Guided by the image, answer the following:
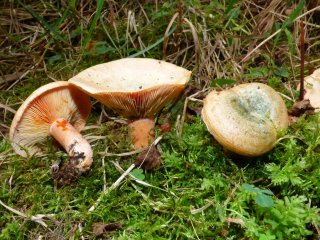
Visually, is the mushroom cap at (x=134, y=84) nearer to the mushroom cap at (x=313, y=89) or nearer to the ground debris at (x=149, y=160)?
the ground debris at (x=149, y=160)

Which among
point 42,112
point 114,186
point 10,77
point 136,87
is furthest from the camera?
point 10,77

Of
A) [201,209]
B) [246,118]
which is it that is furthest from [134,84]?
[201,209]

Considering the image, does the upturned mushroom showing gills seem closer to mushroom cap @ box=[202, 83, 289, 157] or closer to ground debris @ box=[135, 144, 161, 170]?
ground debris @ box=[135, 144, 161, 170]

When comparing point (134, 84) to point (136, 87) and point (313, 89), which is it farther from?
point (313, 89)

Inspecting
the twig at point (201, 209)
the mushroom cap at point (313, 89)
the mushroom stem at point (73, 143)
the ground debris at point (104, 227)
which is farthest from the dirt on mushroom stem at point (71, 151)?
the mushroom cap at point (313, 89)

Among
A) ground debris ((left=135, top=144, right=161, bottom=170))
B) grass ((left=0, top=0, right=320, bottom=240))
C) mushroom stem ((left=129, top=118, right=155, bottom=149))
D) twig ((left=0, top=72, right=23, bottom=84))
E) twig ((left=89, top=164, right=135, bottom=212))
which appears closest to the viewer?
grass ((left=0, top=0, right=320, bottom=240))

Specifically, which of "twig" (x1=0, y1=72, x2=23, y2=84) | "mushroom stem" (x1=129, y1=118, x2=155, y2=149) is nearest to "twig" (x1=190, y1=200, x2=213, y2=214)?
"mushroom stem" (x1=129, y1=118, x2=155, y2=149)

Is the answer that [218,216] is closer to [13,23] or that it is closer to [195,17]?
[195,17]
